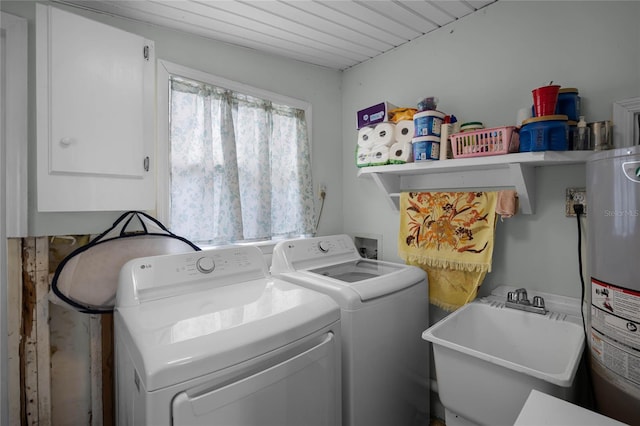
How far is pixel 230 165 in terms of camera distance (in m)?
2.04

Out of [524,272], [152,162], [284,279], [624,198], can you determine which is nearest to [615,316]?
[624,198]

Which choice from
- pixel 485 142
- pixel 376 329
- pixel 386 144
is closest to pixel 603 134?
pixel 485 142

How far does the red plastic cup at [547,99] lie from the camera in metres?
1.36

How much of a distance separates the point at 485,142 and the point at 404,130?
20.3 inches

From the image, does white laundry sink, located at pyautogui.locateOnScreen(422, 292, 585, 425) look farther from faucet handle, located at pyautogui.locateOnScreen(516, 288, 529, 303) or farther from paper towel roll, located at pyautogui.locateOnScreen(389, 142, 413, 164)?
paper towel roll, located at pyautogui.locateOnScreen(389, 142, 413, 164)

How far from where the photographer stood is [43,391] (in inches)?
60.5

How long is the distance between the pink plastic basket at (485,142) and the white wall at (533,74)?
294 mm

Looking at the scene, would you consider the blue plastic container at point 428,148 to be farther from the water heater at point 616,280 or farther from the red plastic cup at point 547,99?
the water heater at point 616,280

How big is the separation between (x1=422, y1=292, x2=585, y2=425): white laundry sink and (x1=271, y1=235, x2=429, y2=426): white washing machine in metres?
0.24

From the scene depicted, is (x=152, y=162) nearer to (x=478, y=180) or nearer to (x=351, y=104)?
(x=351, y=104)

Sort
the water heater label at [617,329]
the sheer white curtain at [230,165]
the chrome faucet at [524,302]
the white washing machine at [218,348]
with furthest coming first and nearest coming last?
the sheer white curtain at [230,165] → the chrome faucet at [524,302] → the water heater label at [617,329] → the white washing machine at [218,348]

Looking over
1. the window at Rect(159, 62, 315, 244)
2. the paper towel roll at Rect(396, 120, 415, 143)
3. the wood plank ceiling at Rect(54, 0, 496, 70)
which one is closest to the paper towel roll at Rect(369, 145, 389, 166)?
the paper towel roll at Rect(396, 120, 415, 143)

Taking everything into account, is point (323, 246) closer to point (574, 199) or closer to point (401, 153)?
point (401, 153)

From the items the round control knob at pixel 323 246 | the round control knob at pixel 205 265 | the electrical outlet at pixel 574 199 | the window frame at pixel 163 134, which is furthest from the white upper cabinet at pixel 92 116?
the electrical outlet at pixel 574 199
